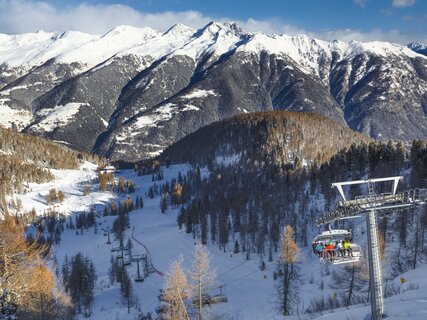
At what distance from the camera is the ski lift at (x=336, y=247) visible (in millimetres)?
27734

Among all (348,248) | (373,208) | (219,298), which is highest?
(373,208)

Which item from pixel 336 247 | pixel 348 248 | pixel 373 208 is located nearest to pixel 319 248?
pixel 336 247

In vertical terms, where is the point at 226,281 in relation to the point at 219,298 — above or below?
below

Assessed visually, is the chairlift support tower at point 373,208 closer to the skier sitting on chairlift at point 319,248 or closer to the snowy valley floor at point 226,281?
the skier sitting on chairlift at point 319,248

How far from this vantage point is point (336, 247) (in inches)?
1099

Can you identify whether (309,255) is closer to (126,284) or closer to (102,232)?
(126,284)

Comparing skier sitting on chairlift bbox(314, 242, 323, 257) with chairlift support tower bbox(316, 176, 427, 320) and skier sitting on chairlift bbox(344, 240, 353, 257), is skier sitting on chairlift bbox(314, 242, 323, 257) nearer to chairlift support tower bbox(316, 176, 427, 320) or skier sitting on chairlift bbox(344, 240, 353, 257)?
skier sitting on chairlift bbox(344, 240, 353, 257)

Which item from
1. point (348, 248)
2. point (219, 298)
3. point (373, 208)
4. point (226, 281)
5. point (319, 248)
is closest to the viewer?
point (373, 208)

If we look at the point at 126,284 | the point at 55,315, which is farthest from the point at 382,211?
the point at 126,284

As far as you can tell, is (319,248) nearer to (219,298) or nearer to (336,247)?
(336,247)

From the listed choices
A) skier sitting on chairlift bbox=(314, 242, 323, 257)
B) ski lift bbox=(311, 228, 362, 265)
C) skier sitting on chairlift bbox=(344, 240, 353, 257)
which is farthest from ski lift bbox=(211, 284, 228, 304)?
skier sitting on chairlift bbox=(344, 240, 353, 257)

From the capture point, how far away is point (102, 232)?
198625 mm

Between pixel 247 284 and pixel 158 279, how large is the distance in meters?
26.0

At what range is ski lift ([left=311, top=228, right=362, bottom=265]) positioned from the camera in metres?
27.7
